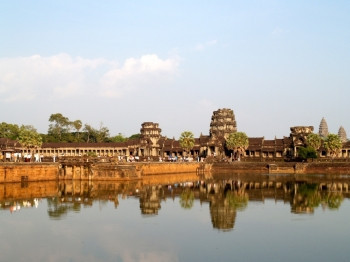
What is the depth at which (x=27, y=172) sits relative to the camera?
52344mm

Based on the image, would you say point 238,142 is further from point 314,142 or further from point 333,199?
point 333,199

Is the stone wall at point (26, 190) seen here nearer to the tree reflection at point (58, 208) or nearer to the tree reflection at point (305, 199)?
the tree reflection at point (58, 208)

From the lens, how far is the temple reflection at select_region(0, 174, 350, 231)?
1441 inches

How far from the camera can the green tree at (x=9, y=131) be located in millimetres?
124356

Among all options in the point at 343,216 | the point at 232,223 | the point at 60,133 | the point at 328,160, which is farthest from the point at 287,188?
the point at 60,133

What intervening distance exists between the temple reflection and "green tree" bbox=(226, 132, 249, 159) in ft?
140

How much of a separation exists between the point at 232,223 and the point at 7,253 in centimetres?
1444

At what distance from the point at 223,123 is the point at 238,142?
17.4m

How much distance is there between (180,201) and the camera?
42906 millimetres

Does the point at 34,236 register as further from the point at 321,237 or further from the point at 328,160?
the point at 328,160

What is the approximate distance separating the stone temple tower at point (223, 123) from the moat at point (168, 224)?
216 feet

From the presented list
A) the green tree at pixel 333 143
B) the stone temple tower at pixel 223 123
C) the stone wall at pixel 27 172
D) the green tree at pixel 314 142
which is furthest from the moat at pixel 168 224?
the stone temple tower at pixel 223 123

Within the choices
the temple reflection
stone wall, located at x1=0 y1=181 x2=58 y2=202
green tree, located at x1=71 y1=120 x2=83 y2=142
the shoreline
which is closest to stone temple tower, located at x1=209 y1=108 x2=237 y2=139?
the shoreline

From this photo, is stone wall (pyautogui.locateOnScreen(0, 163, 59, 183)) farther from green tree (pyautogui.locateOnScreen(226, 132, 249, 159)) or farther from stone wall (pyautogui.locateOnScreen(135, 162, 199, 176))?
green tree (pyautogui.locateOnScreen(226, 132, 249, 159))
